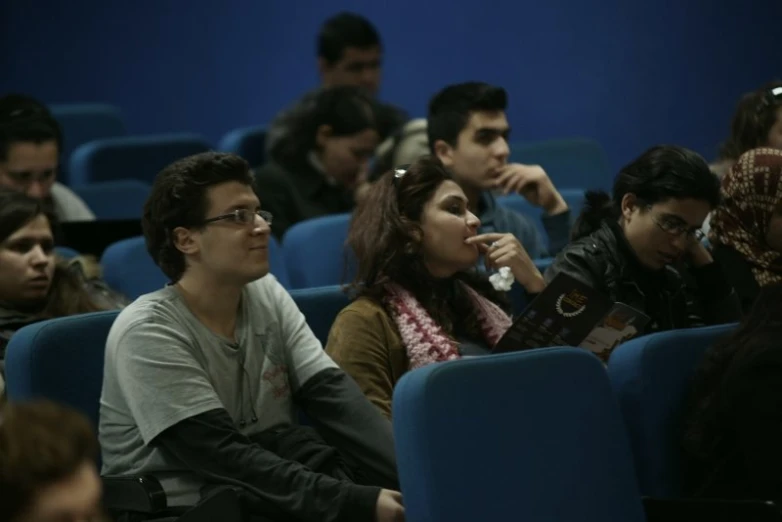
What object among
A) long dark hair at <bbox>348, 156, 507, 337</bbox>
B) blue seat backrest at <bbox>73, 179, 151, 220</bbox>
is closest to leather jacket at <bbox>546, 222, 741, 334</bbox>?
long dark hair at <bbox>348, 156, 507, 337</bbox>

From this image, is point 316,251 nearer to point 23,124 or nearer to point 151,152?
point 23,124

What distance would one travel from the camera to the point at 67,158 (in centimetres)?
667

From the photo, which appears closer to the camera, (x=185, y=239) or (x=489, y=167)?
(x=185, y=239)

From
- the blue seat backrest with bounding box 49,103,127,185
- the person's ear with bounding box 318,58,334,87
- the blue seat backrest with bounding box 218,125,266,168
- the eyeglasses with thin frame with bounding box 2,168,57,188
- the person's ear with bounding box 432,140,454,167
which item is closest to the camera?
the person's ear with bounding box 432,140,454,167

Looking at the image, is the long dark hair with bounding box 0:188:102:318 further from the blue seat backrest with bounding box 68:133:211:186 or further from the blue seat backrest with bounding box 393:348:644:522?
the blue seat backrest with bounding box 68:133:211:186

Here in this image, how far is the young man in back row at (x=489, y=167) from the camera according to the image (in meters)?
4.11

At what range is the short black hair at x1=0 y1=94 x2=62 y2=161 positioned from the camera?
4.79 m

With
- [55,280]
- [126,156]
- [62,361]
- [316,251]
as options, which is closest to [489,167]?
[316,251]

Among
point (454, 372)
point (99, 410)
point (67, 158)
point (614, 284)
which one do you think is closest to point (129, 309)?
point (99, 410)

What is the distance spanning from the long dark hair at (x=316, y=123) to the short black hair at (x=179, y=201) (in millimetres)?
2440

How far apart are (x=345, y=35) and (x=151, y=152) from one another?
1.02m

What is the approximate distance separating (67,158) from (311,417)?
3962 mm

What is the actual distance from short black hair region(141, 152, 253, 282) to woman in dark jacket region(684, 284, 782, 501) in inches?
40.5

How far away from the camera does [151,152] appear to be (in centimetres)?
611
